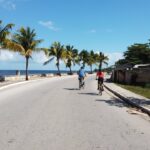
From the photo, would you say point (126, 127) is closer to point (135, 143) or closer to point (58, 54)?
point (135, 143)

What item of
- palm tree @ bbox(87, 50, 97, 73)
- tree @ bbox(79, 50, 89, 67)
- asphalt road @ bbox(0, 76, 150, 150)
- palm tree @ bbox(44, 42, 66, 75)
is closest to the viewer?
asphalt road @ bbox(0, 76, 150, 150)

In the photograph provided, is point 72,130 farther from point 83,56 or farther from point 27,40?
Result: point 83,56

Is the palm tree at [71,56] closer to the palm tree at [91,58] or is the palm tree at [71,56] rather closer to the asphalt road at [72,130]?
the palm tree at [91,58]

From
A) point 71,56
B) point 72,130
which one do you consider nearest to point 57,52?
point 71,56

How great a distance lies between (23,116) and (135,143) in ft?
17.1

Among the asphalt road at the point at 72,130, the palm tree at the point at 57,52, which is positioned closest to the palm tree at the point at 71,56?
the palm tree at the point at 57,52

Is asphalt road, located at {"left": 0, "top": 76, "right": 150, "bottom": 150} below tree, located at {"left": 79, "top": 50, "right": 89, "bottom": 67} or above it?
below

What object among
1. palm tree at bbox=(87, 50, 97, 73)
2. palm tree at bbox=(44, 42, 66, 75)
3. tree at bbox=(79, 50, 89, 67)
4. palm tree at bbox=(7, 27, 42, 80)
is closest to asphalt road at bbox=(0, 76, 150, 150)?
palm tree at bbox=(7, 27, 42, 80)

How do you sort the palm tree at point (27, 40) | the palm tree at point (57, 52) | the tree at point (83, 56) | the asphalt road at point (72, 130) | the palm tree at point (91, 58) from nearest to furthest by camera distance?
the asphalt road at point (72, 130) < the palm tree at point (27, 40) < the palm tree at point (57, 52) < the tree at point (83, 56) < the palm tree at point (91, 58)

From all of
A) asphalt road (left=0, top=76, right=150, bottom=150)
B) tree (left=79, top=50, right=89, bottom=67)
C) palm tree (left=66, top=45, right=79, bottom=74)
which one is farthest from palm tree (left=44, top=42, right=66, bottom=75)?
asphalt road (left=0, top=76, right=150, bottom=150)

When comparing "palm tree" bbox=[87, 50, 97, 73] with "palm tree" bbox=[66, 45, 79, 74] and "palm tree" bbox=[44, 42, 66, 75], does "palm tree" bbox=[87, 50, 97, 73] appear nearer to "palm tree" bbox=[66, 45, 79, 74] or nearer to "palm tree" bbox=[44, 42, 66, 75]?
"palm tree" bbox=[66, 45, 79, 74]

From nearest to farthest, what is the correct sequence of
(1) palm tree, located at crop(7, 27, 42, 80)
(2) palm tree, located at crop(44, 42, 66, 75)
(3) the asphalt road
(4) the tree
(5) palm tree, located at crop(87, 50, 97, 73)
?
(3) the asphalt road < (1) palm tree, located at crop(7, 27, 42, 80) < (2) palm tree, located at crop(44, 42, 66, 75) < (4) the tree < (5) palm tree, located at crop(87, 50, 97, 73)

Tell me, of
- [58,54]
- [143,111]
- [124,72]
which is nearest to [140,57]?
[58,54]

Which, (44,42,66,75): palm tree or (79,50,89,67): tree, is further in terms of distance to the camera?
(79,50,89,67): tree
